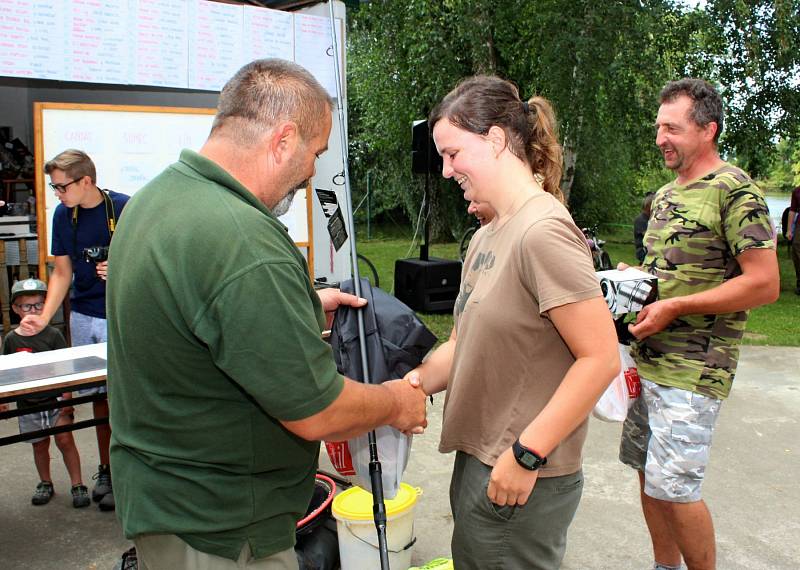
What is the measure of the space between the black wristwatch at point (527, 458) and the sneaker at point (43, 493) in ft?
10.8

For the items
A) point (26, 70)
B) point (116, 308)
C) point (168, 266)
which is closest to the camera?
point (168, 266)

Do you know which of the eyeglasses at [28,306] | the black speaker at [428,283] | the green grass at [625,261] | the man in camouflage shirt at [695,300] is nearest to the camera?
the man in camouflage shirt at [695,300]

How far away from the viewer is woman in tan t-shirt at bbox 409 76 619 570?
66.5 inches

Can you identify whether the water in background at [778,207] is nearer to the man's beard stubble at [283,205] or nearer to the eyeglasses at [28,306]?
the eyeglasses at [28,306]

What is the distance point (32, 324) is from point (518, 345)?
319 cm

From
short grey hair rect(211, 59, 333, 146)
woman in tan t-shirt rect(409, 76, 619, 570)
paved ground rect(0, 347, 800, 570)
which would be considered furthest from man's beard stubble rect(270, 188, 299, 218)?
paved ground rect(0, 347, 800, 570)

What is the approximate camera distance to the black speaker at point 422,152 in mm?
9450

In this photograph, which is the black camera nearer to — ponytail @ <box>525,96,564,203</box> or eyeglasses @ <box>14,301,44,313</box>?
eyeglasses @ <box>14,301,44,313</box>

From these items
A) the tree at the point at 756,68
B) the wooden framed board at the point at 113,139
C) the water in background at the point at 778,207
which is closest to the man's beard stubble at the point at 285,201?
the wooden framed board at the point at 113,139

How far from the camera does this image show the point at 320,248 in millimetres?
7117

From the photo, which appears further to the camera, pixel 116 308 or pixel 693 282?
pixel 693 282

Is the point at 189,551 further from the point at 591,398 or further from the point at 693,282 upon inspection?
the point at 693,282

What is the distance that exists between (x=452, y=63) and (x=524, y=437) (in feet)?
34.3

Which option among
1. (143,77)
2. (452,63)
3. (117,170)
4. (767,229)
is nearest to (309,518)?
(767,229)
